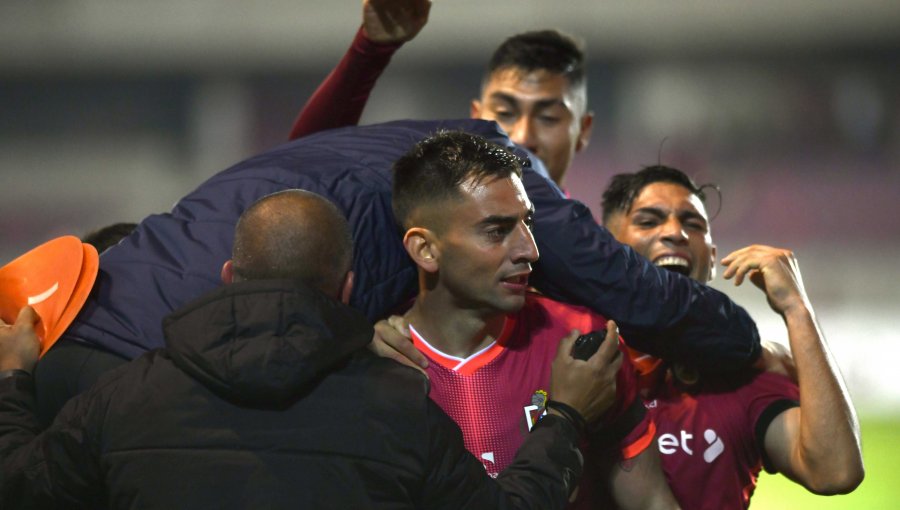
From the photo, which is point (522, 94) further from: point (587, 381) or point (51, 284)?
point (51, 284)

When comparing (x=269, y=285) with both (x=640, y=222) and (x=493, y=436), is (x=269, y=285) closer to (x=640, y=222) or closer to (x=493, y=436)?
(x=493, y=436)

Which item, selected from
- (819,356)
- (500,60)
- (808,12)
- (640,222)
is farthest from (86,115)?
(819,356)

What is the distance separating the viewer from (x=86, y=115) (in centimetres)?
1239

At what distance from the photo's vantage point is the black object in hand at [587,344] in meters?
2.86

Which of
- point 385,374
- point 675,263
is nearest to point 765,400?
point 675,263

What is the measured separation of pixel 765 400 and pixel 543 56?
1.74m

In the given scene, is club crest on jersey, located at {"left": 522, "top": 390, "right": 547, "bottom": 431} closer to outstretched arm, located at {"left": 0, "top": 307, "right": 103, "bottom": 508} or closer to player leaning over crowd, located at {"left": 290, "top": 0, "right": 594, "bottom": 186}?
outstretched arm, located at {"left": 0, "top": 307, "right": 103, "bottom": 508}

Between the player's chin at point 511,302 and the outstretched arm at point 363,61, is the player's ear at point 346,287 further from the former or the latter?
the outstretched arm at point 363,61

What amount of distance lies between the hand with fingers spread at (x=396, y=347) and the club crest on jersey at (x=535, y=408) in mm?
261

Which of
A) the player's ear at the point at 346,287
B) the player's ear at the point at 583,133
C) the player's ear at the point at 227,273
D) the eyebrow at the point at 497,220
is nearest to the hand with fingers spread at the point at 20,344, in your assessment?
the player's ear at the point at 227,273

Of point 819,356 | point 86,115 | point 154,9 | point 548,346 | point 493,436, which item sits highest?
point 819,356

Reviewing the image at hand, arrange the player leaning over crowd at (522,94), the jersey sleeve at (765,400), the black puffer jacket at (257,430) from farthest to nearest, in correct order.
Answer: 1. the player leaning over crowd at (522,94)
2. the jersey sleeve at (765,400)
3. the black puffer jacket at (257,430)

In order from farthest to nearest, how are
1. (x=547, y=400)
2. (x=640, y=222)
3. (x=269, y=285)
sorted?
(x=640, y=222)
(x=547, y=400)
(x=269, y=285)

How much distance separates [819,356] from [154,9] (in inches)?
416
